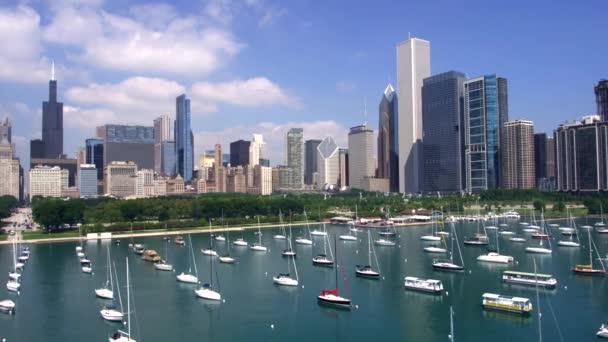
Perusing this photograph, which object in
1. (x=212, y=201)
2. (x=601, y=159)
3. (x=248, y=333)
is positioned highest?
(x=601, y=159)

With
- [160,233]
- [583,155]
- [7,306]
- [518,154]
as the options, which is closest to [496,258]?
[7,306]

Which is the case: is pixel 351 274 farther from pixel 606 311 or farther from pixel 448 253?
pixel 606 311

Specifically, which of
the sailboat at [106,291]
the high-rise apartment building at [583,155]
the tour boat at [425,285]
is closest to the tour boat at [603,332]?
the tour boat at [425,285]

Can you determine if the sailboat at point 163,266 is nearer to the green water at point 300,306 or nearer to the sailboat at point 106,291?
the green water at point 300,306

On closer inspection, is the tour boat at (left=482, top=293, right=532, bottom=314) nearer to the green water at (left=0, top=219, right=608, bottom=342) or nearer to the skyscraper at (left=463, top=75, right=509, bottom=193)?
the green water at (left=0, top=219, right=608, bottom=342)

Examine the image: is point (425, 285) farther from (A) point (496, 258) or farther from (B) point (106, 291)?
(B) point (106, 291)

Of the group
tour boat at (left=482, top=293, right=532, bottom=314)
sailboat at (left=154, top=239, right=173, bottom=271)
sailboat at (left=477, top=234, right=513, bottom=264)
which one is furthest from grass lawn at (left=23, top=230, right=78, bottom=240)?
tour boat at (left=482, top=293, right=532, bottom=314)

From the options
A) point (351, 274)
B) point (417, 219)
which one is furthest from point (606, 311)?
point (417, 219)
